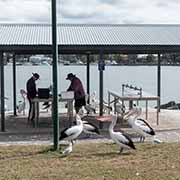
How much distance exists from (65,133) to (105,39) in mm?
4540

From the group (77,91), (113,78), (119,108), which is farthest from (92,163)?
(113,78)

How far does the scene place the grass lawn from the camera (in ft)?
24.3

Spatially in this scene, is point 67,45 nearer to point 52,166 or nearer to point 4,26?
point 4,26

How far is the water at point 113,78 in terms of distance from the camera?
2896 centimetres

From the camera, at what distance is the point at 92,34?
14492mm

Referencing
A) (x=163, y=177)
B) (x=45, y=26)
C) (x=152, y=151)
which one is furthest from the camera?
(x=45, y=26)

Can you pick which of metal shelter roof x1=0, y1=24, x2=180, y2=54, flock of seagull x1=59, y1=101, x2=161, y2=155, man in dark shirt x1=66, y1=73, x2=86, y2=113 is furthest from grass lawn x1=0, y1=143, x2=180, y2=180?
man in dark shirt x1=66, y1=73, x2=86, y2=113

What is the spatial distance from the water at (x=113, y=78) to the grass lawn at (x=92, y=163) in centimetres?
1370

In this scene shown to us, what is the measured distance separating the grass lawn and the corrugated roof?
12.5ft

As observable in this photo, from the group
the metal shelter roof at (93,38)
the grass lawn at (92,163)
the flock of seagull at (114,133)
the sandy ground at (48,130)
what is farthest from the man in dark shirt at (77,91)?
the grass lawn at (92,163)

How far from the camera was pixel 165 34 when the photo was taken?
14.9 m

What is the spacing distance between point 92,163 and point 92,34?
6.91m

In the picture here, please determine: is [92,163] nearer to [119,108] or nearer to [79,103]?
[79,103]

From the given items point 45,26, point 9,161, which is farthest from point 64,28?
point 9,161
